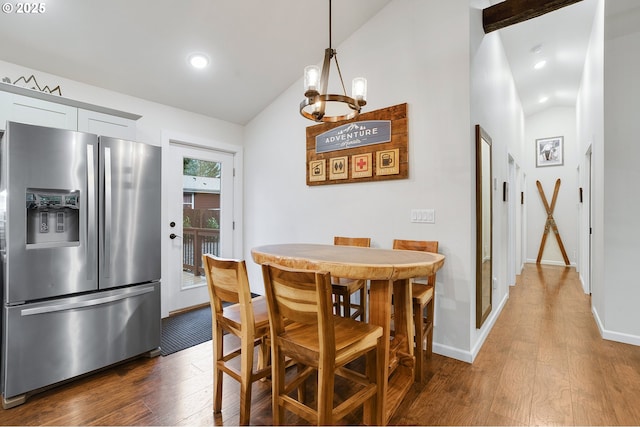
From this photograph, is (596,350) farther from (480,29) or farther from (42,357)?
(42,357)

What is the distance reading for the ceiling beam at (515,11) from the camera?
2.40 metres

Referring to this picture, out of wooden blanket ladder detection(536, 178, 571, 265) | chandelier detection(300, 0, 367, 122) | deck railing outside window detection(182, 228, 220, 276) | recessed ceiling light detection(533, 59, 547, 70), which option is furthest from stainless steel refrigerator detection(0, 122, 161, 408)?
wooden blanket ladder detection(536, 178, 571, 265)

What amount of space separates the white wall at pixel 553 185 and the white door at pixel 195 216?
22.8ft

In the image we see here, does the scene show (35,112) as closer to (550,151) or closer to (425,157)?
(425,157)

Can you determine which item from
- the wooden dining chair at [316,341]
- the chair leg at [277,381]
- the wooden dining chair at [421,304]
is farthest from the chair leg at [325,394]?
the wooden dining chair at [421,304]

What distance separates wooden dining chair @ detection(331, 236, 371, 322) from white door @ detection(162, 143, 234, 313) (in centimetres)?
187

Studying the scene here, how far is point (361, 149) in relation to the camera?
3.04 metres

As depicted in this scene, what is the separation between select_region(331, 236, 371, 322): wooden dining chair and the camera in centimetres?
224

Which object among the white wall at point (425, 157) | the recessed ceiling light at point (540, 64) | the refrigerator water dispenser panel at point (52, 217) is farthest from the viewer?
the recessed ceiling light at point (540, 64)

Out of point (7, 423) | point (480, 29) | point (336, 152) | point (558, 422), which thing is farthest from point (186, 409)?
point (480, 29)

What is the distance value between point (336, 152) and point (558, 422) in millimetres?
2701

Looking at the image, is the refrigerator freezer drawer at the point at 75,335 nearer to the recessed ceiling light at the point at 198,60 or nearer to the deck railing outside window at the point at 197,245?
the deck railing outside window at the point at 197,245

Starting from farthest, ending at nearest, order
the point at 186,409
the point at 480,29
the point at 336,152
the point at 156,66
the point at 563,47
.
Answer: the point at 563,47 → the point at 336,152 → the point at 156,66 → the point at 480,29 → the point at 186,409

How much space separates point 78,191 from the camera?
7.02 feet
